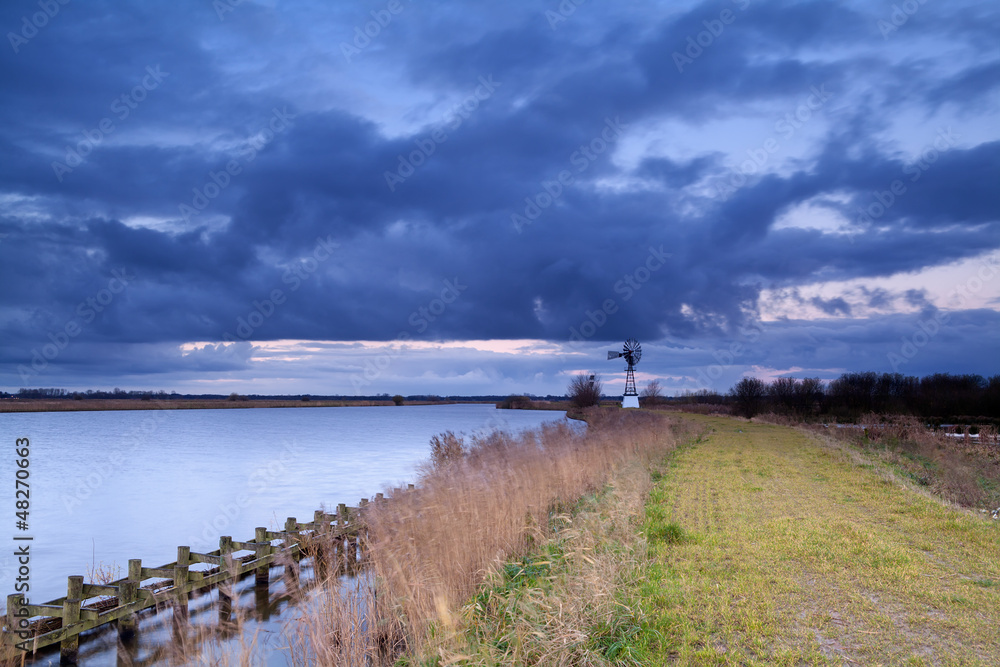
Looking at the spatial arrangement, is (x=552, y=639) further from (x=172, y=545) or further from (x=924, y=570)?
(x=172, y=545)

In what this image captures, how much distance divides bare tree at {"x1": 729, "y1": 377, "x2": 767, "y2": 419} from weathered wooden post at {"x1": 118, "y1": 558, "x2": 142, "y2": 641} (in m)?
73.4

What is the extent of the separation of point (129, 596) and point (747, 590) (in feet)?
30.2

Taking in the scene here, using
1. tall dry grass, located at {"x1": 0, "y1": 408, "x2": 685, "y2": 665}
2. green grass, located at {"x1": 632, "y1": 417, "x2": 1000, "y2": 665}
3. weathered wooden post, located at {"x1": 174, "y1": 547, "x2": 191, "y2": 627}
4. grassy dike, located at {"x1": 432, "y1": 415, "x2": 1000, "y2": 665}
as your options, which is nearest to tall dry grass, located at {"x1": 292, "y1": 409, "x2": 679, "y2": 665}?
tall dry grass, located at {"x1": 0, "y1": 408, "x2": 685, "y2": 665}

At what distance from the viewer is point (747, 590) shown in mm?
7098

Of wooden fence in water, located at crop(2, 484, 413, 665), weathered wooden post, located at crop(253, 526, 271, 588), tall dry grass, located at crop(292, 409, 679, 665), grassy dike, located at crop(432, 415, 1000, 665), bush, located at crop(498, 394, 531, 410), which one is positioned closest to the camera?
grassy dike, located at crop(432, 415, 1000, 665)

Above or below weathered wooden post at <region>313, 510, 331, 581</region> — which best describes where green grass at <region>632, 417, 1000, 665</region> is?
above

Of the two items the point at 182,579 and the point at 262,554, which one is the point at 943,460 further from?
the point at 182,579

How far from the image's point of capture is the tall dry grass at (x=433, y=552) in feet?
21.6

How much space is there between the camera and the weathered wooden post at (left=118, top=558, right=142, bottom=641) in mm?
9273

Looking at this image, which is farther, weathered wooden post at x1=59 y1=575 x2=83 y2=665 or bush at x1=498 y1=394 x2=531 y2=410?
bush at x1=498 y1=394 x2=531 y2=410

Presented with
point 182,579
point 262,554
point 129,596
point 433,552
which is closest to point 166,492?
point 262,554

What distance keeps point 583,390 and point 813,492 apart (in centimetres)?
7042

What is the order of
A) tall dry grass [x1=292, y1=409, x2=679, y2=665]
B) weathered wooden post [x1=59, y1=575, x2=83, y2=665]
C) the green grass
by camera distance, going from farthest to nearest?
weathered wooden post [x1=59, y1=575, x2=83, y2=665], tall dry grass [x1=292, y1=409, x2=679, y2=665], the green grass

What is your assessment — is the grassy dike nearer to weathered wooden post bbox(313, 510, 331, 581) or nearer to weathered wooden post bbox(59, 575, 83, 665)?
weathered wooden post bbox(313, 510, 331, 581)
